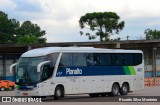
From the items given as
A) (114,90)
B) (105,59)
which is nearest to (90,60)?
(105,59)

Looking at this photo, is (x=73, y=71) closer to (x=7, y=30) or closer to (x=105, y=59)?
(x=105, y=59)

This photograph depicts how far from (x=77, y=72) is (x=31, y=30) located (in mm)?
100062

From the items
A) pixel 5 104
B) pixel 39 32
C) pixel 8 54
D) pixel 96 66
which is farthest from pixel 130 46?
pixel 39 32

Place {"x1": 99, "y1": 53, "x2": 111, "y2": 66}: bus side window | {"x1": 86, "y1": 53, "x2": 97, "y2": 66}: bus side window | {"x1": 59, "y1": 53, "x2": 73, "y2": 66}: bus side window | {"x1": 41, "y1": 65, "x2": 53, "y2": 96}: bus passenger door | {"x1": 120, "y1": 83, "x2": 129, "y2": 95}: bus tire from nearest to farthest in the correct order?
{"x1": 41, "y1": 65, "x2": 53, "y2": 96}: bus passenger door → {"x1": 59, "y1": 53, "x2": 73, "y2": 66}: bus side window → {"x1": 86, "y1": 53, "x2": 97, "y2": 66}: bus side window → {"x1": 99, "y1": 53, "x2": 111, "y2": 66}: bus side window → {"x1": 120, "y1": 83, "x2": 129, "y2": 95}: bus tire

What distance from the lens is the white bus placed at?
2861cm

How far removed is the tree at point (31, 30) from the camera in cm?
12712

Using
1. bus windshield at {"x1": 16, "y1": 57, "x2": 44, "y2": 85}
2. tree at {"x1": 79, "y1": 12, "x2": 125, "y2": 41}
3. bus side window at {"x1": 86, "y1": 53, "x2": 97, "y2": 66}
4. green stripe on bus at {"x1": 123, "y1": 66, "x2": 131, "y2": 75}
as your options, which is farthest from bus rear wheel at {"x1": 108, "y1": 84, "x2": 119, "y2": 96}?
tree at {"x1": 79, "y1": 12, "x2": 125, "y2": 41}

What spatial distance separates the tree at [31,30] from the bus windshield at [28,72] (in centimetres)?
9673

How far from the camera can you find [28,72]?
28.8 meters

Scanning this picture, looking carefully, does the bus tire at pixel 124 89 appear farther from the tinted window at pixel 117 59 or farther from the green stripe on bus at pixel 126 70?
the tinted window at pixel 117 59

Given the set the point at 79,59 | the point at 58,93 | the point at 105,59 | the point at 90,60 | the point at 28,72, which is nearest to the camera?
the point at 28,72

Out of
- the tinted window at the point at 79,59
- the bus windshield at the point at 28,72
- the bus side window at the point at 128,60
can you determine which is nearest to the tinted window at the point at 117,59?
the bus side window at the point at 128,60

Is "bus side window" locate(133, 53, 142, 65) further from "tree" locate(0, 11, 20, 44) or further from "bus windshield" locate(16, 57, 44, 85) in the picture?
"tree" locate(0, 11, 20, 44)

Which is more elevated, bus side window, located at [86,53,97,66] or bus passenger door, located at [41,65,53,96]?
bus side window, located at [86,53,97,66]
